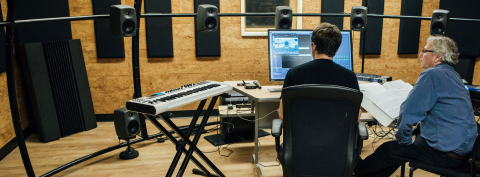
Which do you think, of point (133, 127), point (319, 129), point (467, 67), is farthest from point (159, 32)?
point (467, 67)

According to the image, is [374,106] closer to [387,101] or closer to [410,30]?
[387,101]

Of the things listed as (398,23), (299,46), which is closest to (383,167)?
(299,46)

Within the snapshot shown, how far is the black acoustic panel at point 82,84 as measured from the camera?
12.4 ft

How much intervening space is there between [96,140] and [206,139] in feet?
4.03

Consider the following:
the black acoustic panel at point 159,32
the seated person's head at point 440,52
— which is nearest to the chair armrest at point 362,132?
A: the seated person's head at point 440,52

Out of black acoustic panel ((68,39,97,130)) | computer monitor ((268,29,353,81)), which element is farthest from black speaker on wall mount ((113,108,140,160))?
computer monitor ((268,29,353,81))

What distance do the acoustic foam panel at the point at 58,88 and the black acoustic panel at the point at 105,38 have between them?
0.93 ft

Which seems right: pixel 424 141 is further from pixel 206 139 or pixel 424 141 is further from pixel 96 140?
pixel 96 140

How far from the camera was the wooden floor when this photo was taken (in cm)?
272

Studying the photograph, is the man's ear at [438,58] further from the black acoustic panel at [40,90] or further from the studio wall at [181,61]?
the black acoustic panel at [40,90]

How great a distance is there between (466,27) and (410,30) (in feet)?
2.34

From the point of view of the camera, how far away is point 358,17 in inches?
123

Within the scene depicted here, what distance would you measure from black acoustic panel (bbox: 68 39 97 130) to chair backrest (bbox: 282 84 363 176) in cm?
303

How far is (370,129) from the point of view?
3824 millimetres
